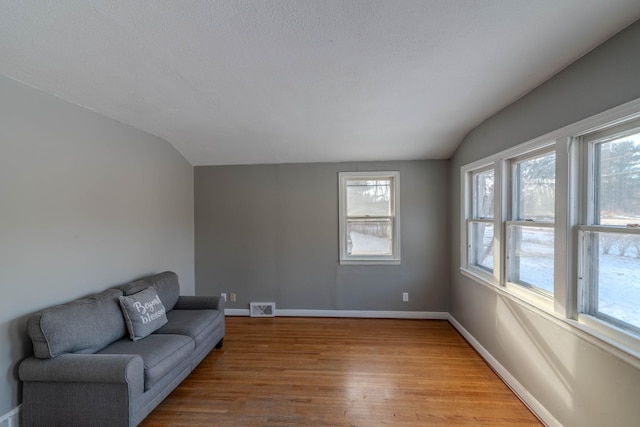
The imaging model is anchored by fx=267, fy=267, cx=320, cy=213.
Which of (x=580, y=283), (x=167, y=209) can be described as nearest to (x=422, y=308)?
(x=580, y=283)

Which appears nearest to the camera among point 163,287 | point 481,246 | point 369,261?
point 163,287

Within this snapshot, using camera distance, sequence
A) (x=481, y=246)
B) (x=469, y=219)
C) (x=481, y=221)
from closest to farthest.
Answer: (x=481, y=221)
(x=481, y=246)
(x=469, y=219)

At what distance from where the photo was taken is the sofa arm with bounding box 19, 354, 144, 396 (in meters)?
1.69

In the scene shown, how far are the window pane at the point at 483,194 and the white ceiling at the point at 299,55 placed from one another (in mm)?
637

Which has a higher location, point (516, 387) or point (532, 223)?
point (532, 223)

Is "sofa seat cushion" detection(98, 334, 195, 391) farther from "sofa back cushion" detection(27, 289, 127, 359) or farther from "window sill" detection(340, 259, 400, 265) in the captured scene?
"window sill" detection(340, 259, 400, 265)

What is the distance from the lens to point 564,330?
1761 millimetres

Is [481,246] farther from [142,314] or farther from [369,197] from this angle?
[142,314]

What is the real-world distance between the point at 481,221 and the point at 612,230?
4.96 feet

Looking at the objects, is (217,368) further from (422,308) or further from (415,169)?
(415,169)

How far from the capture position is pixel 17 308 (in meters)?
1.83

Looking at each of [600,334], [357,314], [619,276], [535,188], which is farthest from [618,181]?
[357,314]

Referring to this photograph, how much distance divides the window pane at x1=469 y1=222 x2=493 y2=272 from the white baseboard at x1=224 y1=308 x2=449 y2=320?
1.07 m

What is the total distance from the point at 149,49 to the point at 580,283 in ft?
10.1
